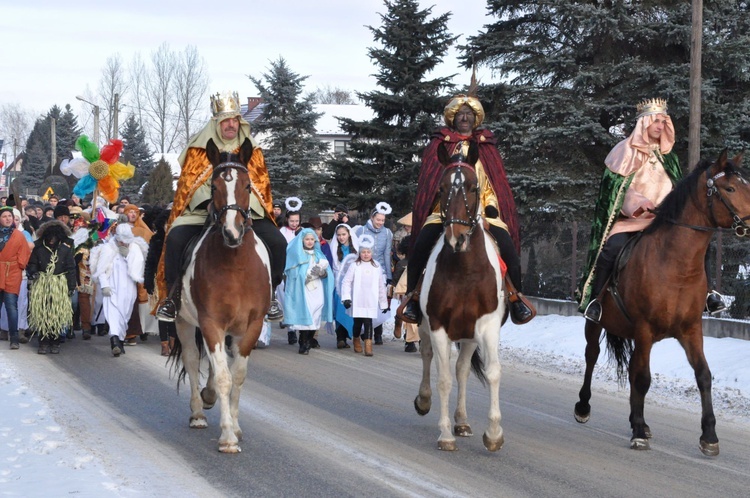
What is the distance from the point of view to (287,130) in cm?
4081

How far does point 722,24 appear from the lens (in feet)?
75.9

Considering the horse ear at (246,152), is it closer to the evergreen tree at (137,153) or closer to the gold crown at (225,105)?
the gold crown at (225,105)

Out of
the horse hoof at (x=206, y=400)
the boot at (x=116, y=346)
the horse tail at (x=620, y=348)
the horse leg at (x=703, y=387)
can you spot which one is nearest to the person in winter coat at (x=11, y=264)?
the boot at (x=116, y=346)

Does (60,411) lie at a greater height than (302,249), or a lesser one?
lesser

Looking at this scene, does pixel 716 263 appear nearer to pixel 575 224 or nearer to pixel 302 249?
pixel 575 224

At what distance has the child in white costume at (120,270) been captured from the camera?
16172 millimetres

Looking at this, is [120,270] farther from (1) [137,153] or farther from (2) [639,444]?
(1) [137,153]

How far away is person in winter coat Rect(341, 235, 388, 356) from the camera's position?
53.7 feet

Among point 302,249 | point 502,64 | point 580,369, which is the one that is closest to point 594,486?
point 580,369

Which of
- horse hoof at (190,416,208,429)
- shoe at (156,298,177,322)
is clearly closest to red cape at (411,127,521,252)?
shoe at (156,298,177,322)

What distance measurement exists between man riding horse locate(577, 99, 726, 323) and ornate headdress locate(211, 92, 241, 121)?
143 inches

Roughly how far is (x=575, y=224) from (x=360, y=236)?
4.95m

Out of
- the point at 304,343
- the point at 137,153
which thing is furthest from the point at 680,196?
the point at 137,153

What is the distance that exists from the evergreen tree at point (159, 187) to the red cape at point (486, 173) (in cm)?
4951
